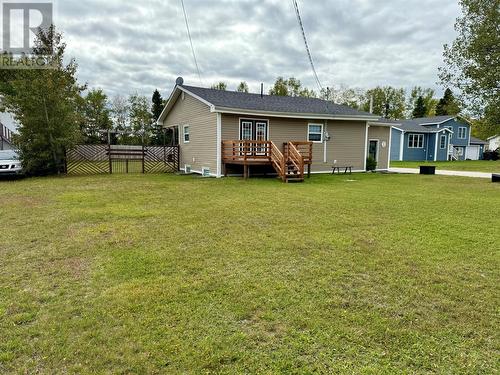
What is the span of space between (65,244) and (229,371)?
11.9 ft

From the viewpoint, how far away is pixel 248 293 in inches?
126

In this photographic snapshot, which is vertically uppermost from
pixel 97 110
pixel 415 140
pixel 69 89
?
pixel 97 110

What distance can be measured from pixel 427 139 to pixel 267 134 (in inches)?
978

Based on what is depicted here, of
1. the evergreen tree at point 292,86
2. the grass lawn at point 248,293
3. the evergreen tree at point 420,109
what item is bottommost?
the grass lawn at point 248,293

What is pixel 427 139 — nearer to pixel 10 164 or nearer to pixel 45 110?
pixel 45 110

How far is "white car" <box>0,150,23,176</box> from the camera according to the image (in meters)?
12.7

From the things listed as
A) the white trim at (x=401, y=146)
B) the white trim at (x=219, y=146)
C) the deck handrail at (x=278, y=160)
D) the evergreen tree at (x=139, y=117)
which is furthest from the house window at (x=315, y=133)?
the evergreen tree at (x=139, y=117)

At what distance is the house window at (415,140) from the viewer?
32.4 meters

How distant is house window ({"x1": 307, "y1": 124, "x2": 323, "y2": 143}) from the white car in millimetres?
12689

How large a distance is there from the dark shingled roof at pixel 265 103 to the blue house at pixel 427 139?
16762 mm

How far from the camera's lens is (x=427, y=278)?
359 centimetres

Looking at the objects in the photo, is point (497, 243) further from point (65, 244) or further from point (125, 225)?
point (65, 244)

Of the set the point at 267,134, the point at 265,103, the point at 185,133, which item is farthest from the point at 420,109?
the point at 185,133

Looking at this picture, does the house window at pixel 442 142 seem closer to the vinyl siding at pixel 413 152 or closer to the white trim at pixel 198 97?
the vinyl siding at pixel 413 152
